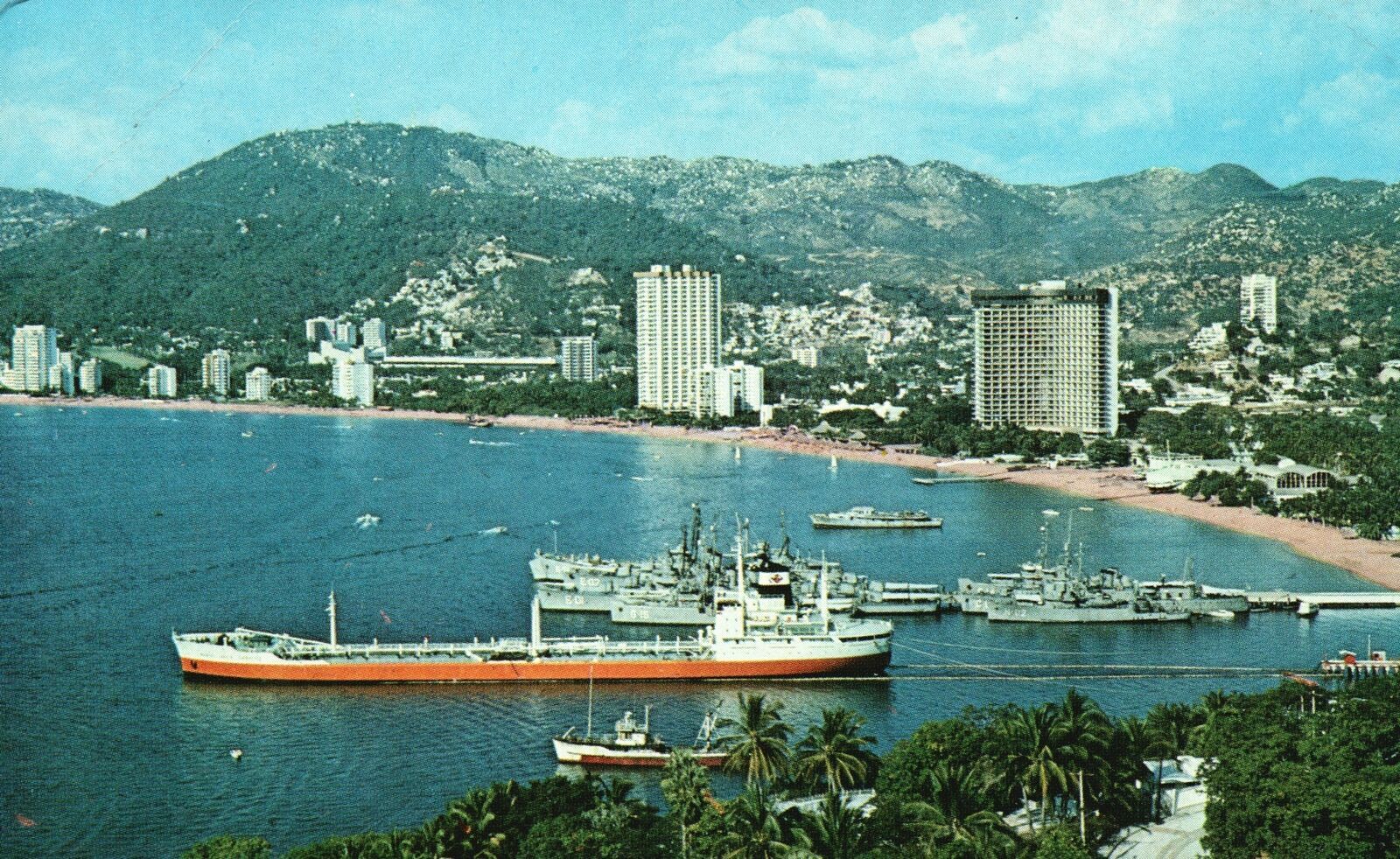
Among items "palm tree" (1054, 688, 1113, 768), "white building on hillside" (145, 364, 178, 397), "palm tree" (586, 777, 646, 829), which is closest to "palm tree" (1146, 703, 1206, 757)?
"palm tree" (1054, 688, 1113, 768)

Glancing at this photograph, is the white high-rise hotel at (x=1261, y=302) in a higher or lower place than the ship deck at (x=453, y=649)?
higher

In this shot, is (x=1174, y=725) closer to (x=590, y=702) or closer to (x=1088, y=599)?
(x=590, y=702)

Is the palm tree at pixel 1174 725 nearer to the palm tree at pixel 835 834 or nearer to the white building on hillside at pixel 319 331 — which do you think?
the palm tree at pixel 835 834

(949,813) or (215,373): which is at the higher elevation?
(215,373)

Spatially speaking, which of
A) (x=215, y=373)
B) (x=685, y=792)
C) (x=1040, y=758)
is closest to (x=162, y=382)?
(x=215, y=373)

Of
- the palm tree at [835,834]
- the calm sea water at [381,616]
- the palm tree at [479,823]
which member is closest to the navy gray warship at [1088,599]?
the calm sea water at [381,616]

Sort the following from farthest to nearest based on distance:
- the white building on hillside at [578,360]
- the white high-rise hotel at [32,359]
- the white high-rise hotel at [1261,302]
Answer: the white high-rise hotel at [32,359] → the white building on hillside at [578,360] → the white high-rise hotel at [1261,302]

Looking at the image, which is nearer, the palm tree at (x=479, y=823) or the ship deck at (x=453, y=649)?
the palm tree at (x=479, y=823)
